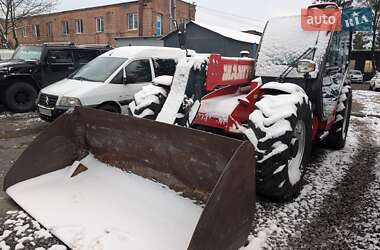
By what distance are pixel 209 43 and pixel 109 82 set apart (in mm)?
15612

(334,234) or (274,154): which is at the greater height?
(274,154)

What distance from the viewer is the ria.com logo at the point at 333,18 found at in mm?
4461

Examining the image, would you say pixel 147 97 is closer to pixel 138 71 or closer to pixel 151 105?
pixel 151 105

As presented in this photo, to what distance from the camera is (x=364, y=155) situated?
5680mm

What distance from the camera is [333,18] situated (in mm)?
4426

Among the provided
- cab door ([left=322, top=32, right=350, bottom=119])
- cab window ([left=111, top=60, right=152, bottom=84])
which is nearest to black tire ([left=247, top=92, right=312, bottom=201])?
cab door ([left=322, top=32, right=350, bottom=119])

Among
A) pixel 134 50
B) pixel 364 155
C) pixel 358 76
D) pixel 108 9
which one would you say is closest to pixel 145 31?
pixel 108 9

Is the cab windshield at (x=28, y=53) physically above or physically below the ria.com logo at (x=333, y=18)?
below

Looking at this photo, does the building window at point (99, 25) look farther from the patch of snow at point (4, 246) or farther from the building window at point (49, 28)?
the patch of snow at point (4, 246)

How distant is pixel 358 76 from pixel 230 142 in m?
28.8

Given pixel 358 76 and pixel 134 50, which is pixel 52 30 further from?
pixel 134 50

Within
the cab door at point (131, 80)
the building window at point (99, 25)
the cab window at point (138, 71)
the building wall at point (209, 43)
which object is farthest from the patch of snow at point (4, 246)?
the building window at point (99, 25)

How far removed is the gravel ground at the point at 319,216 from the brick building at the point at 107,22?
80.1ft

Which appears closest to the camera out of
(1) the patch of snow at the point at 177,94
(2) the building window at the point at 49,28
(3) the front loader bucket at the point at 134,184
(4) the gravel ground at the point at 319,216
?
(3) the front loader bucket at the point at 134,184
